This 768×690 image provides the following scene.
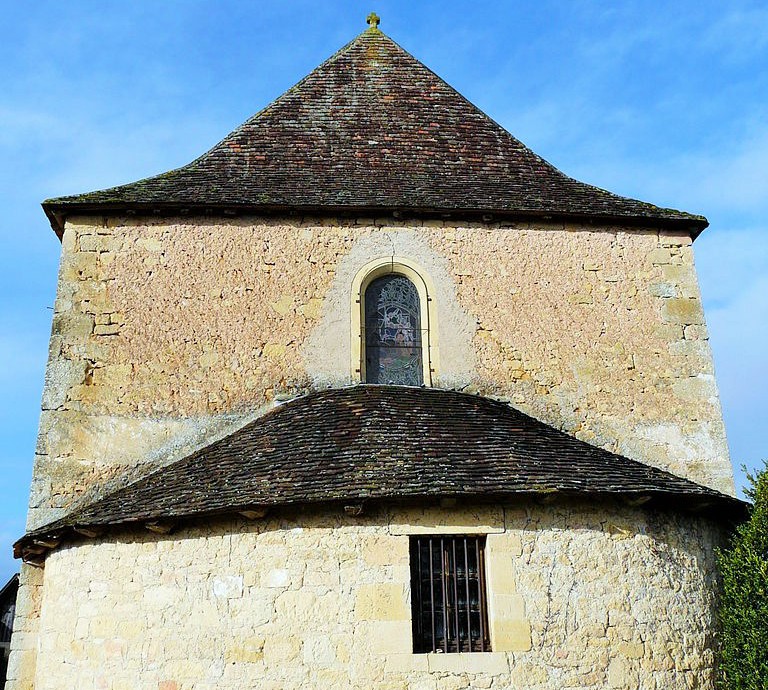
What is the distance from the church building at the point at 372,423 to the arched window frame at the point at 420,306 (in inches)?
1.5

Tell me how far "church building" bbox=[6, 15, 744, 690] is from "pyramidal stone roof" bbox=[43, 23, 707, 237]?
0.15 feet

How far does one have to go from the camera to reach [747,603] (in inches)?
281

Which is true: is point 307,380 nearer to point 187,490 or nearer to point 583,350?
point 187,490

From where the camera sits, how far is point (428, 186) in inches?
408

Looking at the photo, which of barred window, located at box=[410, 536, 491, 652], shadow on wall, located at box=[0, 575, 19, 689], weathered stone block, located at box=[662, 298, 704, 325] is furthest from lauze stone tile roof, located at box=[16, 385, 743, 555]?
shadow on wall, located at box=[0, 575, 19, 689]

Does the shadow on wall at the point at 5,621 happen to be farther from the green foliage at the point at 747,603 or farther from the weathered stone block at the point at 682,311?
the green foliage at the point at 747,603

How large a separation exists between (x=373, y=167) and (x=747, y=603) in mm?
6561

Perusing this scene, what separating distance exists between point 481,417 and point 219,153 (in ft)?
16.9

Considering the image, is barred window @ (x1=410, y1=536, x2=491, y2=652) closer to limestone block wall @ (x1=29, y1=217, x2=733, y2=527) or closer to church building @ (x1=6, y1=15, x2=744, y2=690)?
church building @ (x1=6, y1=15, x2=744, y2=690)

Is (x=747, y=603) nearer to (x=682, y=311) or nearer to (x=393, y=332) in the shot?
(x=682, y=311)

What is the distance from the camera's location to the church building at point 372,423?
269 inches

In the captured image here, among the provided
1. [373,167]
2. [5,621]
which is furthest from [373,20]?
[5,621]

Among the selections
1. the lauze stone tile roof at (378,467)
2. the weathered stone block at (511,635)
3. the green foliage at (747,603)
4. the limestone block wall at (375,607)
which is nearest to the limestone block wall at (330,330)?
the lauze stone tile roof at (378,467)

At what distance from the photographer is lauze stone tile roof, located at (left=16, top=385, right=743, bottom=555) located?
6.88 metres
